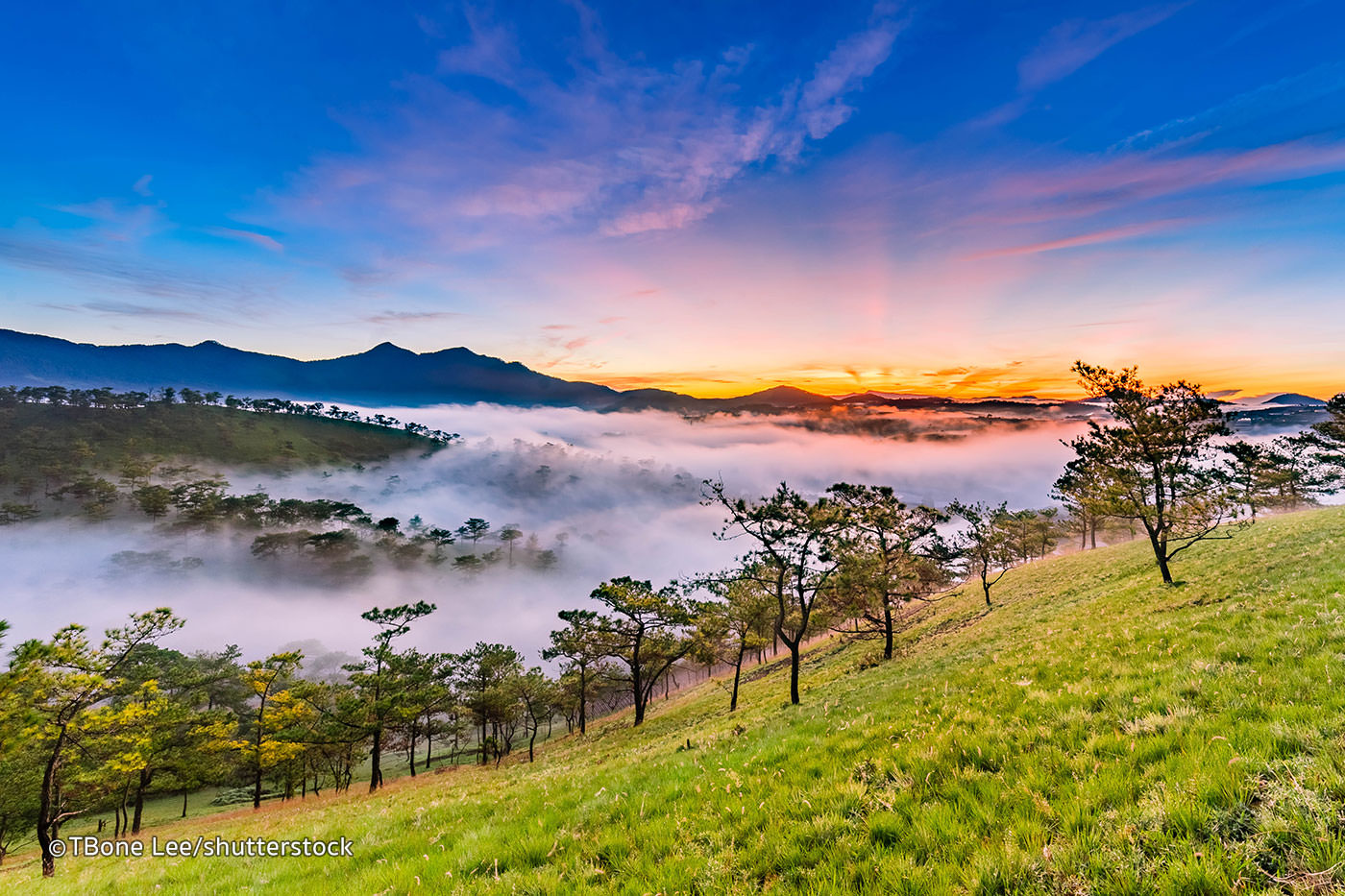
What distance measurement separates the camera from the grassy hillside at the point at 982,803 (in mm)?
4168

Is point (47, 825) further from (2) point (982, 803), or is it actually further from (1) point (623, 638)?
(1) point (623, 638)

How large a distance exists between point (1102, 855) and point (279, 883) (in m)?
12.3

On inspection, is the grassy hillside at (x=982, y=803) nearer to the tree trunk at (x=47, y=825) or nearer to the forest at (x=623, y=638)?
the tree trunk at (x=47, y=825)

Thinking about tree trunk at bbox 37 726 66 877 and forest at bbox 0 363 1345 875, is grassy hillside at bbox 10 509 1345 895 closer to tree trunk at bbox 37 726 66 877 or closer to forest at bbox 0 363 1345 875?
tree trunk at bbox 37 726 66 877

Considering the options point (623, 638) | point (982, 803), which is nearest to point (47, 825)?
point (982, 803)

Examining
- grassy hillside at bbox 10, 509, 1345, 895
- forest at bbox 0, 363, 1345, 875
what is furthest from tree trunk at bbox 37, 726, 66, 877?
grassy hillside at bbox 10, 509, 1345, 895

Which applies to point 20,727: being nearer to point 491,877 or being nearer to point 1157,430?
point 491,877

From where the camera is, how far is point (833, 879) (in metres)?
4.74

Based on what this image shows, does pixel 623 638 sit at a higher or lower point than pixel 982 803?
lower

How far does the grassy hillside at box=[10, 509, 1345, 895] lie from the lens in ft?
13.7

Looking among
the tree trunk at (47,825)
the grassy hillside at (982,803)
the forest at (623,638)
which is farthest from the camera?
the forest at (623,638)

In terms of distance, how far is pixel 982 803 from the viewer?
562 centimetres

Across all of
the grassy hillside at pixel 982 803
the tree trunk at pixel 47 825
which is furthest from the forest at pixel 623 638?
the grassy hillside at pixel 982 803

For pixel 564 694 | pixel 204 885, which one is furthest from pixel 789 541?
pixel 564 694
